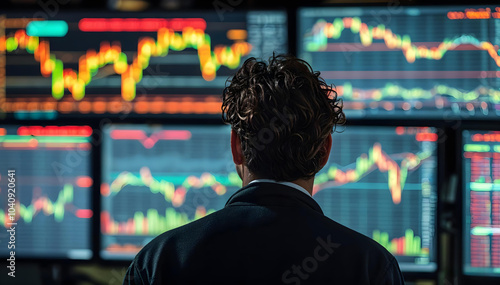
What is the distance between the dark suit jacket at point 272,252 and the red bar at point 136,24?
1209 mm

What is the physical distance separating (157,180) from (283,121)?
1.16 m

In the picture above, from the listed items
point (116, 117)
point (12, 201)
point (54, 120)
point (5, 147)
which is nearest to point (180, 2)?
point (116, 117)

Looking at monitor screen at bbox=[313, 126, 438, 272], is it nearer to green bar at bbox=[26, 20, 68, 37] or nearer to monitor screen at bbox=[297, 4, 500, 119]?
monitor screen at bbox=[297, 4, 500, 119]

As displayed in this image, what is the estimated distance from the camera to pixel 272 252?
32.0 inches

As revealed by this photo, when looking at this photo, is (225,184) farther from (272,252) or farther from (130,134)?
(272,252)

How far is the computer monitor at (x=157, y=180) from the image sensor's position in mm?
1931

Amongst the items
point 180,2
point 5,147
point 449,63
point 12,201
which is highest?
point 180,2

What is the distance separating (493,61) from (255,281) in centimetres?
138

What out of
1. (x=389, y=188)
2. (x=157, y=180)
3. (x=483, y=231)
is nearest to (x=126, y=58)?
(x=157, y=180)

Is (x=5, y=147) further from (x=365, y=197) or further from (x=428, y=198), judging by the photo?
(x=428, y=198)

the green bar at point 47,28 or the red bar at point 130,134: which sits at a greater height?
the green bar at point 47,28

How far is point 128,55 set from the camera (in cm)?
194

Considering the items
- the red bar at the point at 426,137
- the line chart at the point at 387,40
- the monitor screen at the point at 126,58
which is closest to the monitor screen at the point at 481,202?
the red bar at the point at 426,137

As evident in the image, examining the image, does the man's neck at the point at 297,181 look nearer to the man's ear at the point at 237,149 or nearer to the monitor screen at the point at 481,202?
the man's ear at the point at 237,149
